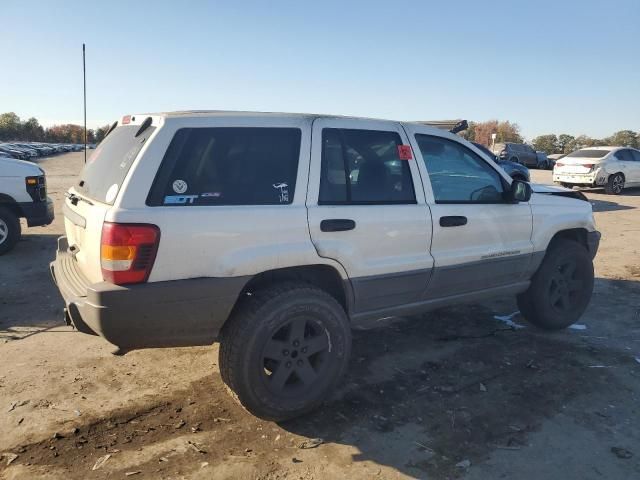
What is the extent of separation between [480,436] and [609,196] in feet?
53.4

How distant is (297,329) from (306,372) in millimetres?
304

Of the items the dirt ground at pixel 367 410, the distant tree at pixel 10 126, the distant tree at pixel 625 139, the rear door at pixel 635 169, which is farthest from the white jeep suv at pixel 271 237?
the distant tree at pixel 10 126

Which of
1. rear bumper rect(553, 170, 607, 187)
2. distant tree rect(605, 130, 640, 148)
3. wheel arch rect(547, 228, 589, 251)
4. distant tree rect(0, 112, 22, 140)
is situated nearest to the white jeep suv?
wheel arch rect(547, 228, 589, 251)

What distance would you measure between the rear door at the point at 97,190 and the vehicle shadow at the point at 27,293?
164 cm

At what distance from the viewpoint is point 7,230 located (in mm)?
7262

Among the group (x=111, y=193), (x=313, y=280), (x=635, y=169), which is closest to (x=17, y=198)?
(x=111, y=193)

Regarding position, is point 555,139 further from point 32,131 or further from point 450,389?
point 32,131

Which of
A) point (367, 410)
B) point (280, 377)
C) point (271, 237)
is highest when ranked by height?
point (271, 237)

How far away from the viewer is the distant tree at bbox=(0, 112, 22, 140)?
249ft


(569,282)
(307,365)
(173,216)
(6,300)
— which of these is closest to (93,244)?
(173,216)

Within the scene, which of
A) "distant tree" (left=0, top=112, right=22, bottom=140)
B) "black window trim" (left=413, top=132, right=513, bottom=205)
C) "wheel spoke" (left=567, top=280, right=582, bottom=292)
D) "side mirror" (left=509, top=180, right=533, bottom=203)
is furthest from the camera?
"distant tree" (left=0, top=112, right=22, bottom=140)

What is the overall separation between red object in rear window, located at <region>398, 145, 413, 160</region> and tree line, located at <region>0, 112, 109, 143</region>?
242 feet

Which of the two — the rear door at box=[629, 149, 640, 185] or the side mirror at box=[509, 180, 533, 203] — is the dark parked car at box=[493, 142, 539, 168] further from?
the side mirror at box=[509, 180, 533, 203]

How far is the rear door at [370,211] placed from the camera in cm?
325
